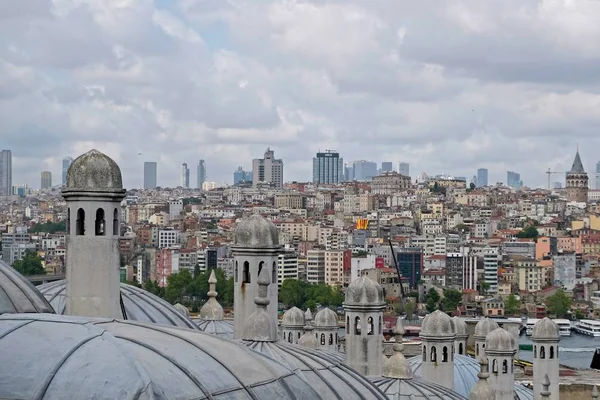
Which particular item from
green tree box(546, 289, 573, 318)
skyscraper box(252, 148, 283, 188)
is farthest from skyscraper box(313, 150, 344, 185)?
green tree box(546, 289, 573, 318)

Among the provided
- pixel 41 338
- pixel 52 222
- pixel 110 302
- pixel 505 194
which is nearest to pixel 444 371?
pixel 110 302

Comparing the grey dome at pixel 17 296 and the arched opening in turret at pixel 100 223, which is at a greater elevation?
the arched opening in turret at pixel 100 223

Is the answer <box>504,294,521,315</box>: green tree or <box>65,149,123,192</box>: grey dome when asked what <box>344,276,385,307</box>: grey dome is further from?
<box>504,294,521,315</box>: green tree

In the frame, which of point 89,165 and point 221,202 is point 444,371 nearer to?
point 89,165

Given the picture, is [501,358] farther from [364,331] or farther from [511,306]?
[511,306]

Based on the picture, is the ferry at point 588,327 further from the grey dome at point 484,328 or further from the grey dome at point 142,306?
the grey dome at point 142,306

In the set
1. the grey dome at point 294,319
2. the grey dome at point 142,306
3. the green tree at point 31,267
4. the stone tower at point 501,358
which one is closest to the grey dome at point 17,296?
the grey dome at point 142,306
